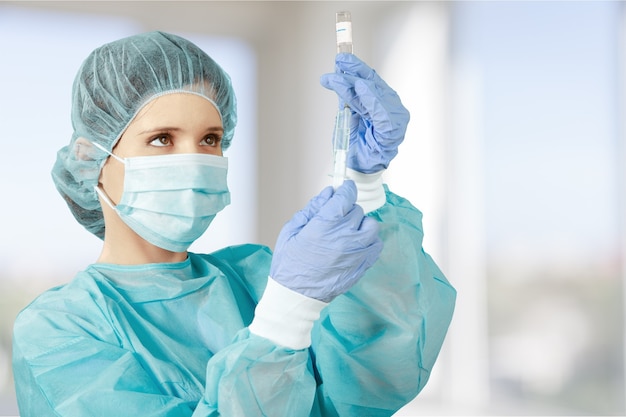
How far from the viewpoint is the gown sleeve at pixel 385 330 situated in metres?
1.21

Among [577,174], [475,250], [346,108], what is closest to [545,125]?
[577,174]

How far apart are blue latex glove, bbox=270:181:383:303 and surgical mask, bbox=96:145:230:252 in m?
0.32

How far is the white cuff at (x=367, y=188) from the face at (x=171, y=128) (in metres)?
0.26

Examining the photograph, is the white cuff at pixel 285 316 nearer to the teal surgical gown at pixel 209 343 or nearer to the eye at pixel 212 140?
the teal surgical gown at pixel 209 343

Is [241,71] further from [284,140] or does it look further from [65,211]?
[65,211]

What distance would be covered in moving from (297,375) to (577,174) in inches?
77.8

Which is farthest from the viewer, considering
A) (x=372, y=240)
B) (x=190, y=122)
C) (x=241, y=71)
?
(x=241, y=71)

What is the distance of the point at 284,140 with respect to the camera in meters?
4.06

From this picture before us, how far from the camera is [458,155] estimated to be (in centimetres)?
319

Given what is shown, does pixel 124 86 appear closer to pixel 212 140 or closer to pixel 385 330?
pixel 212 140

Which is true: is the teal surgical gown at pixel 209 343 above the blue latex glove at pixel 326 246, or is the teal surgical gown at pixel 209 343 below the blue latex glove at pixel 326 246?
below

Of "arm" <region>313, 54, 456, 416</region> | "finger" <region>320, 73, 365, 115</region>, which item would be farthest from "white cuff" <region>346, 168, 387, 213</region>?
"finger" <region>320, 73, 365, 115</region>

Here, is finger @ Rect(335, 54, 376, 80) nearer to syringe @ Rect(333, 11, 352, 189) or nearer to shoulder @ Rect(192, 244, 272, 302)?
syringe @ Rect(333, 11, 352, 189)

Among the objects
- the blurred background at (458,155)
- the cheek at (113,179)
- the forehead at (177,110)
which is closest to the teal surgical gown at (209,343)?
the cheek at (113,179)
